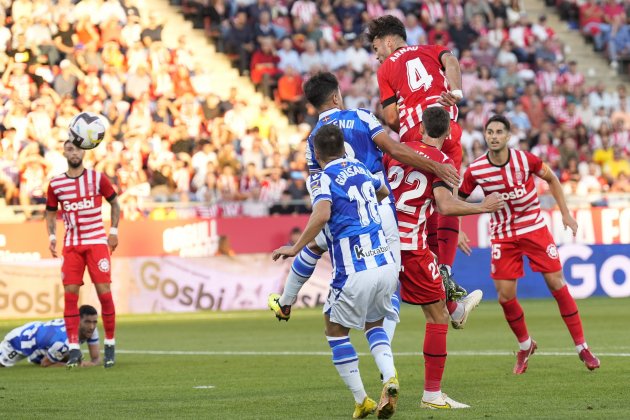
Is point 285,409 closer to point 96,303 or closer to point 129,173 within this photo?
point 96,303

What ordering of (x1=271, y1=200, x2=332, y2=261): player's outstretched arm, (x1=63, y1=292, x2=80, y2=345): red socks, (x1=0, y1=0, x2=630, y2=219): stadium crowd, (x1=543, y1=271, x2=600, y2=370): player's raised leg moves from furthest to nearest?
(x1=0, y1=0, x2=630, y2=219): stadium crowd
(x1=63, y1=292, x2=80, y2=345): red socks
(x1=543, y1=271, x2=600, y2=370): player's raised leg
(x1=271, y1=200, x2=332, y2=261): player's outstretched arm

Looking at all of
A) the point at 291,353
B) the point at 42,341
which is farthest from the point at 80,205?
the point at 291,353

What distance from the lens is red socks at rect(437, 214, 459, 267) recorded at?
1134 cm

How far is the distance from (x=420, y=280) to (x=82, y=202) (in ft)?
18.3

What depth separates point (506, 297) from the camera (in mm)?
12742

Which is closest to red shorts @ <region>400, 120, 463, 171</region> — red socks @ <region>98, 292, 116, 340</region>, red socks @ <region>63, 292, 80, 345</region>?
red socks @ <region>98, 292, 116, 340</region>

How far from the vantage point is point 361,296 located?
897cm

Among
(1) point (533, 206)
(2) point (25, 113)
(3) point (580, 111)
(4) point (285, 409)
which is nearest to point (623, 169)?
(3) point (580, 111)

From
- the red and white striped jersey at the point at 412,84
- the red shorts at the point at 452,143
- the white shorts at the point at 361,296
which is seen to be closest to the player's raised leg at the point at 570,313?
the red shorts at the point at 452,143

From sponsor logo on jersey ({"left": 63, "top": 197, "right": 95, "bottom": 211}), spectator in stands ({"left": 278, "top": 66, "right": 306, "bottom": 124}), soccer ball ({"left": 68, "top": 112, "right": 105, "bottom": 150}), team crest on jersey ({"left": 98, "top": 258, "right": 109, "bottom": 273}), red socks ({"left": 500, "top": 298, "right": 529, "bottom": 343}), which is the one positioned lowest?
red socks ({"left": 500, "top": 298, "right": 529, "bottom": 343})

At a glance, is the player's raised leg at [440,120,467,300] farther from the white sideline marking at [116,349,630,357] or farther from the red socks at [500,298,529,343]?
the white sideline marking at [116,349,630,357]

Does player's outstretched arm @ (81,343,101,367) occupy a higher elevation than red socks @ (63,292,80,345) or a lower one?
lower

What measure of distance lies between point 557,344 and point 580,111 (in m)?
17.2

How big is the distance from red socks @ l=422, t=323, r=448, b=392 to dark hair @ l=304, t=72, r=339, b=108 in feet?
6.20
